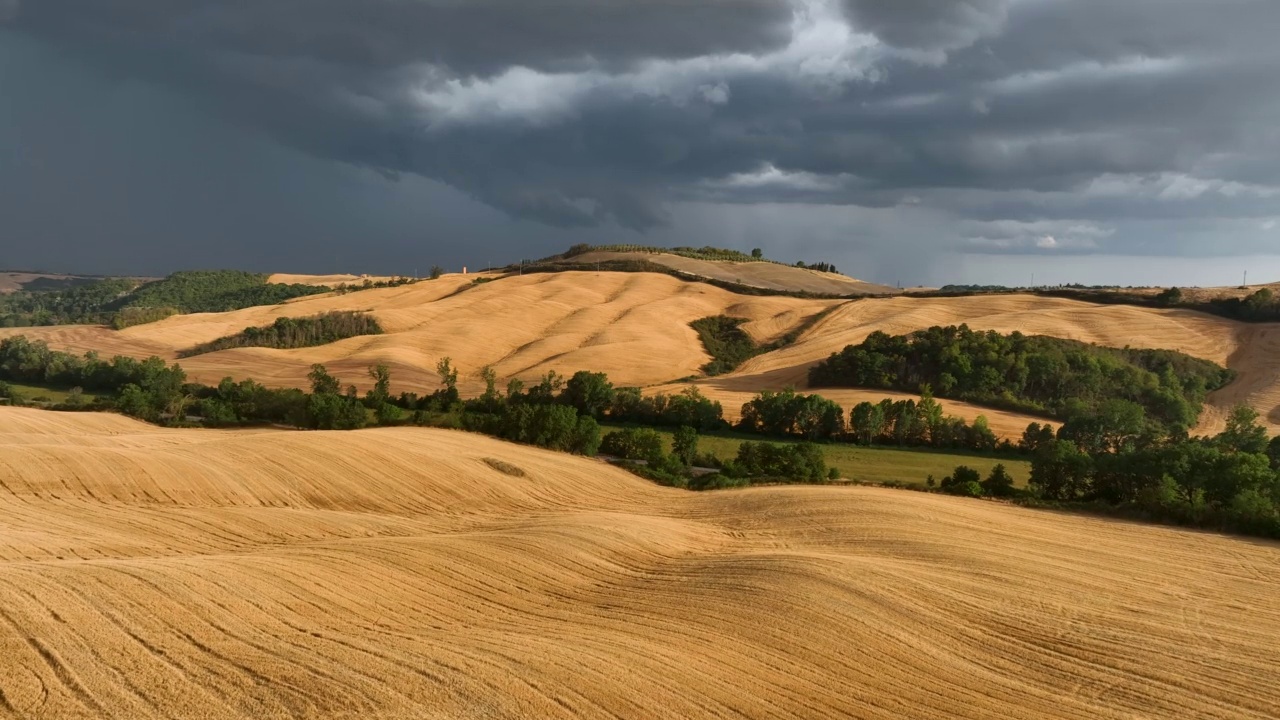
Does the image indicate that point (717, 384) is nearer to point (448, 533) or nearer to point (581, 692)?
point (448, 533)

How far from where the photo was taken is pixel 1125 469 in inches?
1698

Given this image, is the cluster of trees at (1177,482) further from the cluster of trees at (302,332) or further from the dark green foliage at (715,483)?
the cluster of trees at (302,332)

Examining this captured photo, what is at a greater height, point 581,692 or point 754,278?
point 754,278

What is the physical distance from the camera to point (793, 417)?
2496 inches

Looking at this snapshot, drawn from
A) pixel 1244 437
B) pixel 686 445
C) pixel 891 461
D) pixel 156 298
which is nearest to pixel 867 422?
pixel 891 461

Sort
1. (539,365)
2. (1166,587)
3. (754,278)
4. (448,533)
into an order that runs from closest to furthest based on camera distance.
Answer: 1. (1166,587)
2. (448,533)
3. (539,365)
4. (754,278)

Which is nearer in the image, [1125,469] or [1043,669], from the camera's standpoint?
[1043,669]

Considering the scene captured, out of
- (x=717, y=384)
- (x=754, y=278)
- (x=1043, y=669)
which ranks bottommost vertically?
(x=1043, y=669)

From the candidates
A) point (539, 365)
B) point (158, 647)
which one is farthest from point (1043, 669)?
point (539, 365)

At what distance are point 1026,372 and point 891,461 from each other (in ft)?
90.7

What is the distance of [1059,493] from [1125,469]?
3.43m

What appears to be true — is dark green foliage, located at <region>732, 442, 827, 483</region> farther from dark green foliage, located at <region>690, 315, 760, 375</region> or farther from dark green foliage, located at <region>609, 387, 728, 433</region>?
dark green foliage, located at <region>690, 315, 760, 375</region>

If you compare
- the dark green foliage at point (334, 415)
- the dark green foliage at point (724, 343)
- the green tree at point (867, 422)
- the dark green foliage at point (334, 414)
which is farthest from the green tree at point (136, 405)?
the dark green foliage at point (724, 343)

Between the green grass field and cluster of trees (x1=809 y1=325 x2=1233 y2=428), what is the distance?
17327mm
